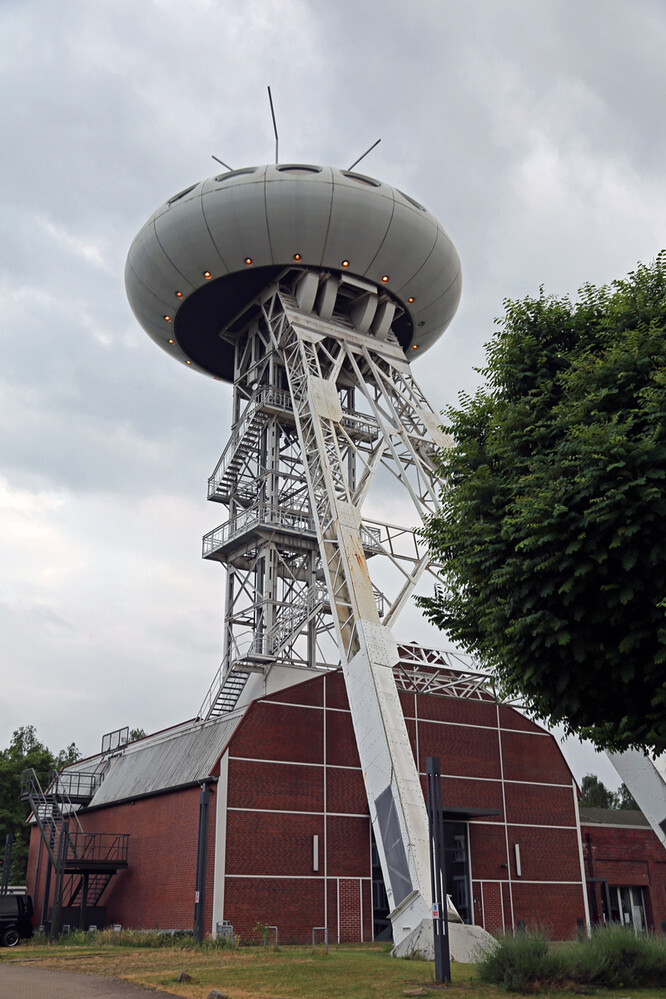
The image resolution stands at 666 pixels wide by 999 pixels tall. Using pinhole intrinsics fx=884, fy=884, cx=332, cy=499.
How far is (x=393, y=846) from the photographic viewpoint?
2017cm

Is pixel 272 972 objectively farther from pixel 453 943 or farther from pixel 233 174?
pixel 233 174

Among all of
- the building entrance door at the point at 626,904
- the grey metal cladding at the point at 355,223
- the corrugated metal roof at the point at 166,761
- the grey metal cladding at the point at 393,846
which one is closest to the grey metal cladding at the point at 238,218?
the grey metal cladding at the point at 355,223

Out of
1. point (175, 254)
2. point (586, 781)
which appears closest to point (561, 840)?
point (175, 254)

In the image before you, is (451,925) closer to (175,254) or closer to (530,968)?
(530,968)

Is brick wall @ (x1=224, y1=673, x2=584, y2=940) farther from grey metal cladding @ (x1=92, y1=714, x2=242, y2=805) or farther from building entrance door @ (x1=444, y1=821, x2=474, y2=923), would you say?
grey metal cladding @ (x1=92, y1=714, x2=242, y2=805)

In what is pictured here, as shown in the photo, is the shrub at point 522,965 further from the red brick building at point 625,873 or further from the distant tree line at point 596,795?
the distant tree line at point 596,795

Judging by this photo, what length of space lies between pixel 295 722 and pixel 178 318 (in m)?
18.5

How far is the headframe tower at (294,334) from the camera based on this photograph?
104 feet

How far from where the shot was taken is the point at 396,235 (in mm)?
34344

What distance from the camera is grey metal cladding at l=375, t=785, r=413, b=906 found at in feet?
64.3

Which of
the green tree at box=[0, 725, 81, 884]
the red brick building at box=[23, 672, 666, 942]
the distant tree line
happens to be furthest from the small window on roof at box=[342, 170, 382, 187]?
the distant tree line

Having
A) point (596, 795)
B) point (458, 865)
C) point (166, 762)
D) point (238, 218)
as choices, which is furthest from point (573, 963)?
point (596, 795)

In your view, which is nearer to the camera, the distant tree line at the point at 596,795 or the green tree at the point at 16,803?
the green tree at the point at 16,803

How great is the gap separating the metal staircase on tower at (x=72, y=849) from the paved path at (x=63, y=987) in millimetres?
12499
